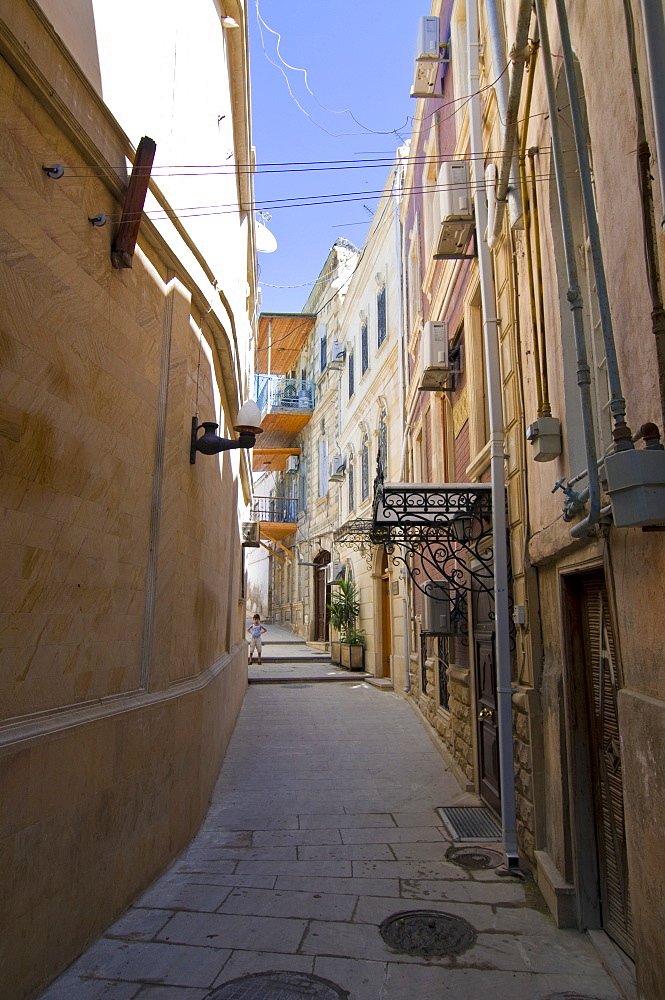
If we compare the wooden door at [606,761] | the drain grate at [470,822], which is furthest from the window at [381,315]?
the wooden door at [606,761]

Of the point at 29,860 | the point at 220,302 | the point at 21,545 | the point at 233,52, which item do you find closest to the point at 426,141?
the point at 233,52

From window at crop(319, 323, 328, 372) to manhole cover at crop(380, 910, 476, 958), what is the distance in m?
20.5

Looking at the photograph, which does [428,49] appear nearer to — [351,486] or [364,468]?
[364,468]

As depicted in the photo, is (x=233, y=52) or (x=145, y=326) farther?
(x=233, y=52)

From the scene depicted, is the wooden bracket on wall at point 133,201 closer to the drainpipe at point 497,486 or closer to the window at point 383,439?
the drainpipe at point 497,486

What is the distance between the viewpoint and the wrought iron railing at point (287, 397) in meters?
26.3

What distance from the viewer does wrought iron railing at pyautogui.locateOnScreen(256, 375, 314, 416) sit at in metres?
26.3

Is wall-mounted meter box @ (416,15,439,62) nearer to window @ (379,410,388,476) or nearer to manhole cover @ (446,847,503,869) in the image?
window @ (379,410,388,476)

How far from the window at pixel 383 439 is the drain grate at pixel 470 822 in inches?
373

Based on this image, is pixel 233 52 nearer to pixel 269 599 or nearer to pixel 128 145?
pixel 128 145

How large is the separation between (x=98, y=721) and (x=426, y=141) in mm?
10546

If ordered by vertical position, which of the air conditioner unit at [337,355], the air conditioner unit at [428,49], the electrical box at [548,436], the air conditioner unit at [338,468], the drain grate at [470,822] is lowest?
the drain grate at [470,822]

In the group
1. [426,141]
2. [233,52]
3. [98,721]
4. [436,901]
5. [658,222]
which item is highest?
[426,141]

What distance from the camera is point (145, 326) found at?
490 centimetres
